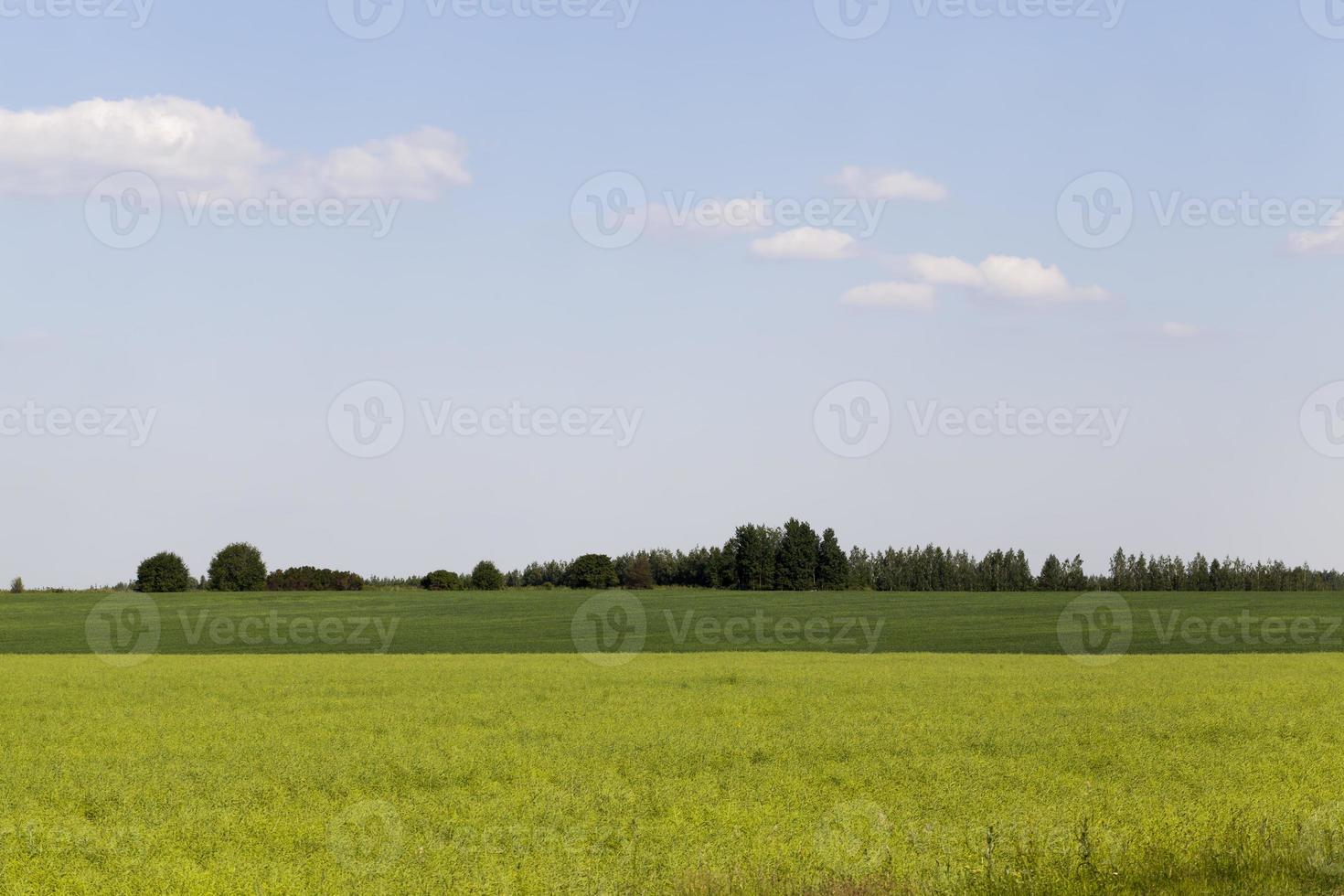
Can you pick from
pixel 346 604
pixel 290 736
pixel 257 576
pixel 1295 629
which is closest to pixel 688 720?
pixel 290 736

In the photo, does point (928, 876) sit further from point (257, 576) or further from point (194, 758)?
point (257, 576)

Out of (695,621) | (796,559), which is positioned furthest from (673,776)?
(796,559)

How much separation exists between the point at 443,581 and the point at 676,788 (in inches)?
4618

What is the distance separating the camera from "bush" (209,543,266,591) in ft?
404

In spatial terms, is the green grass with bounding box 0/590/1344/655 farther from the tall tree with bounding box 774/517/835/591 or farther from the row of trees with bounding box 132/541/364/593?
the tall tree with bounding box 774/517/835/591

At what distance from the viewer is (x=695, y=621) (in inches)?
2938

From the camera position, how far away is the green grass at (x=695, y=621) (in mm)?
54188

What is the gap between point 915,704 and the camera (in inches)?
1013

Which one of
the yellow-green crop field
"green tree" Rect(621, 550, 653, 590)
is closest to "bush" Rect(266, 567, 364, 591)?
"green tree" Rect(621, 550, 653, 590)

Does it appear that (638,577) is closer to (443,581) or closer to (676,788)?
(443,581)

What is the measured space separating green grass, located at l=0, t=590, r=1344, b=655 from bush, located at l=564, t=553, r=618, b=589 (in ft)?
63.2

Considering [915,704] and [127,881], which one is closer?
[127,881]

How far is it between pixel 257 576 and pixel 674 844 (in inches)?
4717

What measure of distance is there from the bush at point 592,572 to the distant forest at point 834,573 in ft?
0.35
